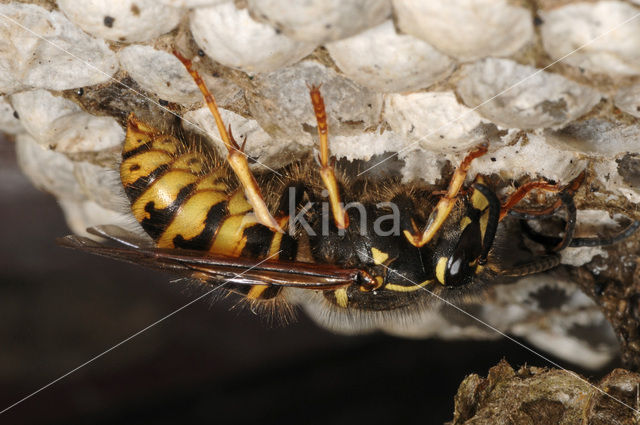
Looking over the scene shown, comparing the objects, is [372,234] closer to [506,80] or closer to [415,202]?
[415,202]

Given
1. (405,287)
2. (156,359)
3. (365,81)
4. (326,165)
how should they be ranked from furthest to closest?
1. (156,359)
2. (405,287)
3. (326,165)
4. (365,81)

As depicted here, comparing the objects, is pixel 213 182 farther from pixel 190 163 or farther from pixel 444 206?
pixel 444 206

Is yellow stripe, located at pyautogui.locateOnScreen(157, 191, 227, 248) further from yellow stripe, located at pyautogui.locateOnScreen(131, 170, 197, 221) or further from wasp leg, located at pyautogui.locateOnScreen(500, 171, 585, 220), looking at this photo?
wasp leg, located at pyautogui.locateOnScreen(500, 171, 585, 220)

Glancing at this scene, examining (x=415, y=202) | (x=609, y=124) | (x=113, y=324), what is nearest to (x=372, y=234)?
(x=415, y=202)

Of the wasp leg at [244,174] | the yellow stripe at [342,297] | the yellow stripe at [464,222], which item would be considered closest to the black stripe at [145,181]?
the wasp leg at [244,174]

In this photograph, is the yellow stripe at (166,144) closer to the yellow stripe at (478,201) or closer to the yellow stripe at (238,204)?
the yellow stripe at (238,204)

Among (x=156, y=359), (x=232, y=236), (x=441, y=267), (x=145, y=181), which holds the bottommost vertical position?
(x=156, y=359)

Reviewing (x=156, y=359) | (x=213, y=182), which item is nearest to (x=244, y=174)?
(x=213, y=182)
